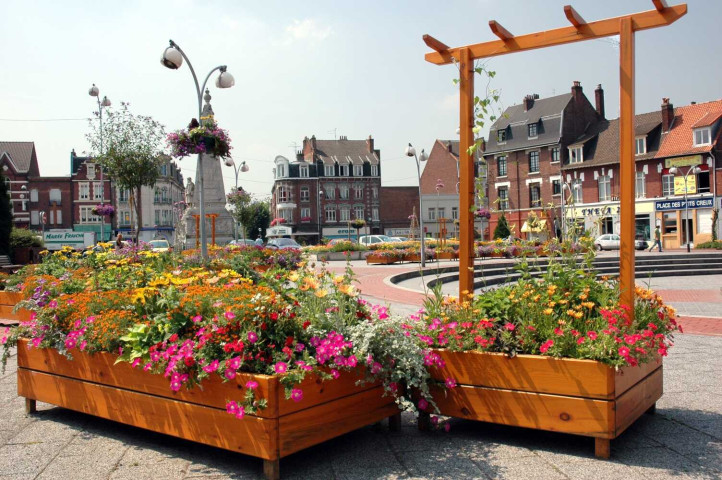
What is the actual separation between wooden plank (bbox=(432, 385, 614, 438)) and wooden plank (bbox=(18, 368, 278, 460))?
4.63 ft

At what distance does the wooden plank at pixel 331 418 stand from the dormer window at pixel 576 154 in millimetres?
50976

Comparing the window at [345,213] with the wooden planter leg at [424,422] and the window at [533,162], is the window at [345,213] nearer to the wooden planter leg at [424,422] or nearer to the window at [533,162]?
the window at [533,162]

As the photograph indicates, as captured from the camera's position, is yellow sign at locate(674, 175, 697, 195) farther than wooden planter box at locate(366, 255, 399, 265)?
Yes

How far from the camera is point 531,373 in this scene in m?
4.25

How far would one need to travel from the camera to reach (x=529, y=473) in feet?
12.7

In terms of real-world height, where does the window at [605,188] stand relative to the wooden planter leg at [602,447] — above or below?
above

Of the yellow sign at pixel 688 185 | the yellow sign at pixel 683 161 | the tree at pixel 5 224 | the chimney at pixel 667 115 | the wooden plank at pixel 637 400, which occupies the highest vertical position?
the chimney at pixel 667 115

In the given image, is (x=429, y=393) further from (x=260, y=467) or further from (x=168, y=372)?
(x=168, y=372)

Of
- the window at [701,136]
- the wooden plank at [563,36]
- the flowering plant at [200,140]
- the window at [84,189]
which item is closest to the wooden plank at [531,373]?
the wooden plank at [563,36]

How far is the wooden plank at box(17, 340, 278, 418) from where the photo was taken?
12.5 feet

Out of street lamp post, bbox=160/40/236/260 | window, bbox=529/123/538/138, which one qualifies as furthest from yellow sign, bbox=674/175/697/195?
street lamp post, bbox=160/40/236/260

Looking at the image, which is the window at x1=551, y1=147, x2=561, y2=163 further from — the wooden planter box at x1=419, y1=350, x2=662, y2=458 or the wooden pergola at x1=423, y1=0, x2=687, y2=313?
the wooden planter box at x1=419, y1=350, x2=662, y2=458

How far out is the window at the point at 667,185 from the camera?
46.1m

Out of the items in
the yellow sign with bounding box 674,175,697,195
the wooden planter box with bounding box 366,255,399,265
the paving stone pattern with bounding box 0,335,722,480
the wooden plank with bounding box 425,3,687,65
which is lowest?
the wooden planter box with bounding box 366,255,399,265
